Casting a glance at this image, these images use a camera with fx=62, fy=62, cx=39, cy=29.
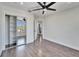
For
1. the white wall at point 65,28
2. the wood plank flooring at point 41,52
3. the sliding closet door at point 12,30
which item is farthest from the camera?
the sliding closet door at point 12,30

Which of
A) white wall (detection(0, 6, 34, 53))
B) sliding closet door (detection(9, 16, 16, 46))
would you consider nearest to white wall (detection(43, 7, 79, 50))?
white wall (detection(0, 6, 34, 53))

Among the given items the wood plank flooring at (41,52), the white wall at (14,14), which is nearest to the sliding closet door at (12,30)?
the white wall at (14,14)

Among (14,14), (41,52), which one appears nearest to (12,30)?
(14,14)

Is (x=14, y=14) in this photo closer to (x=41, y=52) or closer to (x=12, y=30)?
(x=12, y=30)

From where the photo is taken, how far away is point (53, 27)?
5.81m

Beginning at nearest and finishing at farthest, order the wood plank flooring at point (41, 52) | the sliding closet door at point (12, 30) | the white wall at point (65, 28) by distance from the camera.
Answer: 1. the wood plank flooring at point (41, 52)
2. the white wall at point (65, 28)
3. the sliding closet door at point (12, 30)

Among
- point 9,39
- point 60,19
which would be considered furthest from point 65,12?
point 9,39

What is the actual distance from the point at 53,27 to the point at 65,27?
143 centimetres

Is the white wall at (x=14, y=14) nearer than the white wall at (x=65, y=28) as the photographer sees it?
Yes

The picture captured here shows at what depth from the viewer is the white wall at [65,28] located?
3789mm

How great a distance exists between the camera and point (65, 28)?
Result: 4508 mm

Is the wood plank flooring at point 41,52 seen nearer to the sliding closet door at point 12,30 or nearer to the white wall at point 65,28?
the white wall at point 65,28

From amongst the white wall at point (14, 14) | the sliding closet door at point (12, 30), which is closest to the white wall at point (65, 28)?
the white wall at point (14, 14)

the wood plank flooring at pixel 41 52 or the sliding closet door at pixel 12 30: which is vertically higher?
the sliding closet door at pixel 12 30
